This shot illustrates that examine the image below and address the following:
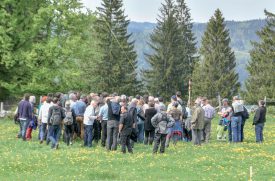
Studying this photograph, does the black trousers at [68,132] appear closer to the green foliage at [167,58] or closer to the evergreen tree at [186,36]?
the green foliage at [167,58]

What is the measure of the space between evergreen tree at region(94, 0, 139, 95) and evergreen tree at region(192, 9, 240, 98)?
1016 cm

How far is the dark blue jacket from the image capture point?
24.8 meters

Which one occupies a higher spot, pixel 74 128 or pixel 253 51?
pixel 253 51

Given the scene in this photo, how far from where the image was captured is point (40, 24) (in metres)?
44.8

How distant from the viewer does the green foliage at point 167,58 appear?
2987 inches

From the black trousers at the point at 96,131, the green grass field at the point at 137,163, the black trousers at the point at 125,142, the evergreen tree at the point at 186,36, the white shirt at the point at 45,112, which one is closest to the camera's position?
the green grass field at the point at 137,163

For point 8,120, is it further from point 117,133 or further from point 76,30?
point 117,133

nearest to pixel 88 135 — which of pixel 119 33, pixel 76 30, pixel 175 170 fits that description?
pixel 175 170

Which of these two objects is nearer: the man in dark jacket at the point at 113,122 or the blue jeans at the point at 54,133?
the man in dark jacket at the point at 113,122

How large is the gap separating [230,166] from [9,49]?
28948 mm

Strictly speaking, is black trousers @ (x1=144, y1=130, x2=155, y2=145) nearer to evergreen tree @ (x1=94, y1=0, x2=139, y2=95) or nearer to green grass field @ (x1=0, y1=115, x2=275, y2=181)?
green grass field @ (x1=0, y1=115, x2=275, y2=181)

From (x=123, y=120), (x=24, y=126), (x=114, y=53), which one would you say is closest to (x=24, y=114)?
(x=24, y=126)

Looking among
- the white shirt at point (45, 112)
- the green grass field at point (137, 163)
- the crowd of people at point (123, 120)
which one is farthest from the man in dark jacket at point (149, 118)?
the white shirt at point (45, 112)

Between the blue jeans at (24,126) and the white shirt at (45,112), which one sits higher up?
the white shirt at (45,112)
